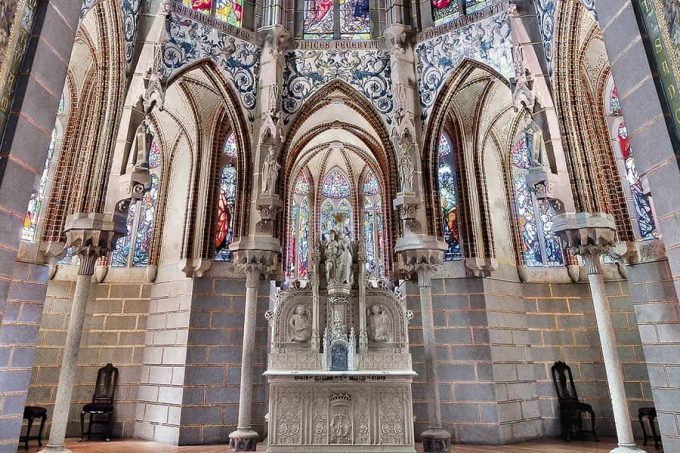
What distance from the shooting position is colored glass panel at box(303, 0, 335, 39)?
12438 mm

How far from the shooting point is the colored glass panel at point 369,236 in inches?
674

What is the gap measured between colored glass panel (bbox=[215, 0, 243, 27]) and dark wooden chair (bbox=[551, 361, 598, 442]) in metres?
12.2

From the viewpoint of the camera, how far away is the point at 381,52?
1202 cm

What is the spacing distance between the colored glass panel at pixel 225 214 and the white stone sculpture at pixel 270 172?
175 centimetres

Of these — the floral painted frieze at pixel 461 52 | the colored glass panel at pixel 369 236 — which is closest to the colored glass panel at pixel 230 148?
the floral painted frieze at pixel 461 52

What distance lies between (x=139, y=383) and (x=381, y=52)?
34.3 ft

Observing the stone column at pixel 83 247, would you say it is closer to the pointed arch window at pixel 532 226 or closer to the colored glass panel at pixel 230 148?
the colored glass panel at pixel 230 148

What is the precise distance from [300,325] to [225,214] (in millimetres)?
4684

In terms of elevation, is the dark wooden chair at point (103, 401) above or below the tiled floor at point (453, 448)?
above

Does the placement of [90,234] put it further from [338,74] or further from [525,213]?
[525,213]

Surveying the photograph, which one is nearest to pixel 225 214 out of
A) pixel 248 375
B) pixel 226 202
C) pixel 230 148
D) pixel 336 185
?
pixel 226 202

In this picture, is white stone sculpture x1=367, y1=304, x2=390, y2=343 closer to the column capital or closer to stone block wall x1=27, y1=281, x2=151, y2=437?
the column capital

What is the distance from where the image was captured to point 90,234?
29.0 ft

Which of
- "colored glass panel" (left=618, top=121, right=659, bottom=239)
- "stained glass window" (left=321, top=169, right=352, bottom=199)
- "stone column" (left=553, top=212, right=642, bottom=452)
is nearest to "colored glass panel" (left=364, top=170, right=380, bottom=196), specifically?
"stained glass window" (left=321, top=169, right=352, bottom=199)
